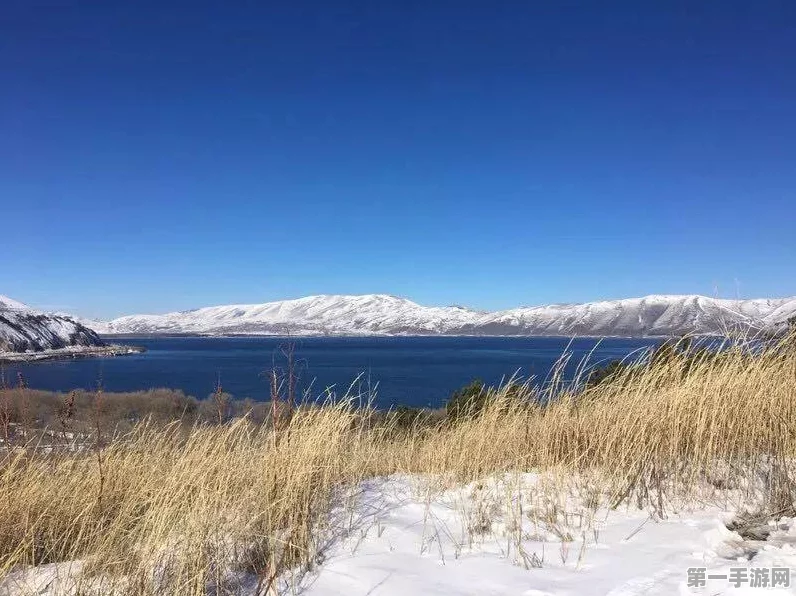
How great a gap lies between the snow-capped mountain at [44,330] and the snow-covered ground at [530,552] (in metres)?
105

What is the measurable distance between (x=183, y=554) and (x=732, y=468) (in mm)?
4275

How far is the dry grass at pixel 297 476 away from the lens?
3299 millimetres

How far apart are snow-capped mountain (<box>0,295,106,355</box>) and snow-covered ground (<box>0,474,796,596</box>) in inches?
4142

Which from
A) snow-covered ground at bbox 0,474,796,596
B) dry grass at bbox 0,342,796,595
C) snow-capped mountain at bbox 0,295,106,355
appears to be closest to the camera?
snow-covered ground at bbox 0,474,796,596

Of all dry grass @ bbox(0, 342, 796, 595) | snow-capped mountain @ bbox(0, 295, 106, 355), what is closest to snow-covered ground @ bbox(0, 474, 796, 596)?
dry grass @ bbox(0, 342, 796, 595)

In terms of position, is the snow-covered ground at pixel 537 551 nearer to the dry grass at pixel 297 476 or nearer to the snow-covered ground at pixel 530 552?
the snow-covered ground at pixel 530 552

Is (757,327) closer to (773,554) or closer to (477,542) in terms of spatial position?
(773,554)

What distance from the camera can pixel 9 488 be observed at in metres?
4.20

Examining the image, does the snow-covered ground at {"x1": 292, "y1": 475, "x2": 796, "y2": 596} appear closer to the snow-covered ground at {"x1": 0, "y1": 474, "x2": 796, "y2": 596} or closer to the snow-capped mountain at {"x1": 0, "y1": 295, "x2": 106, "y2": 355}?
the snow-covered ground at {"x1": 0, "y1": 474, "x2": 796, "y2": 596}

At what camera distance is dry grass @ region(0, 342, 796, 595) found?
330 cm

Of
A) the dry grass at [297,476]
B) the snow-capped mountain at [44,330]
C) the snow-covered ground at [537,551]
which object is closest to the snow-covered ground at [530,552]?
the snow-covered ground at [537,551]

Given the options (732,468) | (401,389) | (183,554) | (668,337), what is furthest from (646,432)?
(401,389)

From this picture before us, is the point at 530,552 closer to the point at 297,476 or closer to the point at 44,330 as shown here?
the point at 297,476

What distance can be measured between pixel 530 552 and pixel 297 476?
1844 millimetres
